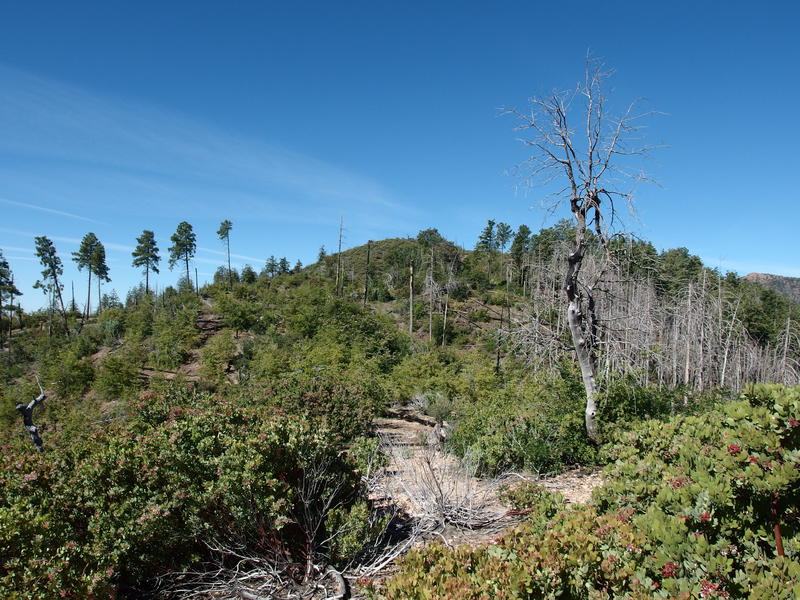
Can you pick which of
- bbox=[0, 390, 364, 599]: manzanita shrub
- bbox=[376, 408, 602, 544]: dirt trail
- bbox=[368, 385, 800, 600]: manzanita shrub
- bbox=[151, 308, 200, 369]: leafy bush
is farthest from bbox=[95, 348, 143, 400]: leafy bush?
bbox=[368, 385, 800, 600]: manzanita shrub

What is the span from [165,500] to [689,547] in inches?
190

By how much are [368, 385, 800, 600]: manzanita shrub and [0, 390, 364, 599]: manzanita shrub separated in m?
2.26

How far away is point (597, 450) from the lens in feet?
25.8

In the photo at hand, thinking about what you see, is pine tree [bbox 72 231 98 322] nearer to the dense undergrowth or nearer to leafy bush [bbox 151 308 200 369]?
leafy bush [bbox 151 308 200 369]

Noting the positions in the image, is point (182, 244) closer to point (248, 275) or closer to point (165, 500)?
point (248, 275)

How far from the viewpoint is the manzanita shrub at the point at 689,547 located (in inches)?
98.3

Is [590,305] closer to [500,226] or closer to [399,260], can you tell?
[399,260]

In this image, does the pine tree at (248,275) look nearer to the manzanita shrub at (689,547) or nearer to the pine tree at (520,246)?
the pine tree at (520,246)

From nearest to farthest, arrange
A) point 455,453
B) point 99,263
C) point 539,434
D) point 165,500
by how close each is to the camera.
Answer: point 165,500 → point 539,434 → point 455,453 → point 99,263

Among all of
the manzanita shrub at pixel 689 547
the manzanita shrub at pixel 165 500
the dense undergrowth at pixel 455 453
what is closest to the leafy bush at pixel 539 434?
the dense undergrowth at pixel 455 453

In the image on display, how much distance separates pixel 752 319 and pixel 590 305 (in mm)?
46975

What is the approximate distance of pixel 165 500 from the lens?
15.8 ft

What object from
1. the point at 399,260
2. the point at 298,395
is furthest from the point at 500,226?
the point at 298,395

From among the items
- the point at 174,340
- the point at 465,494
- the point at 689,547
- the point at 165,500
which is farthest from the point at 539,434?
the point at 174,340
